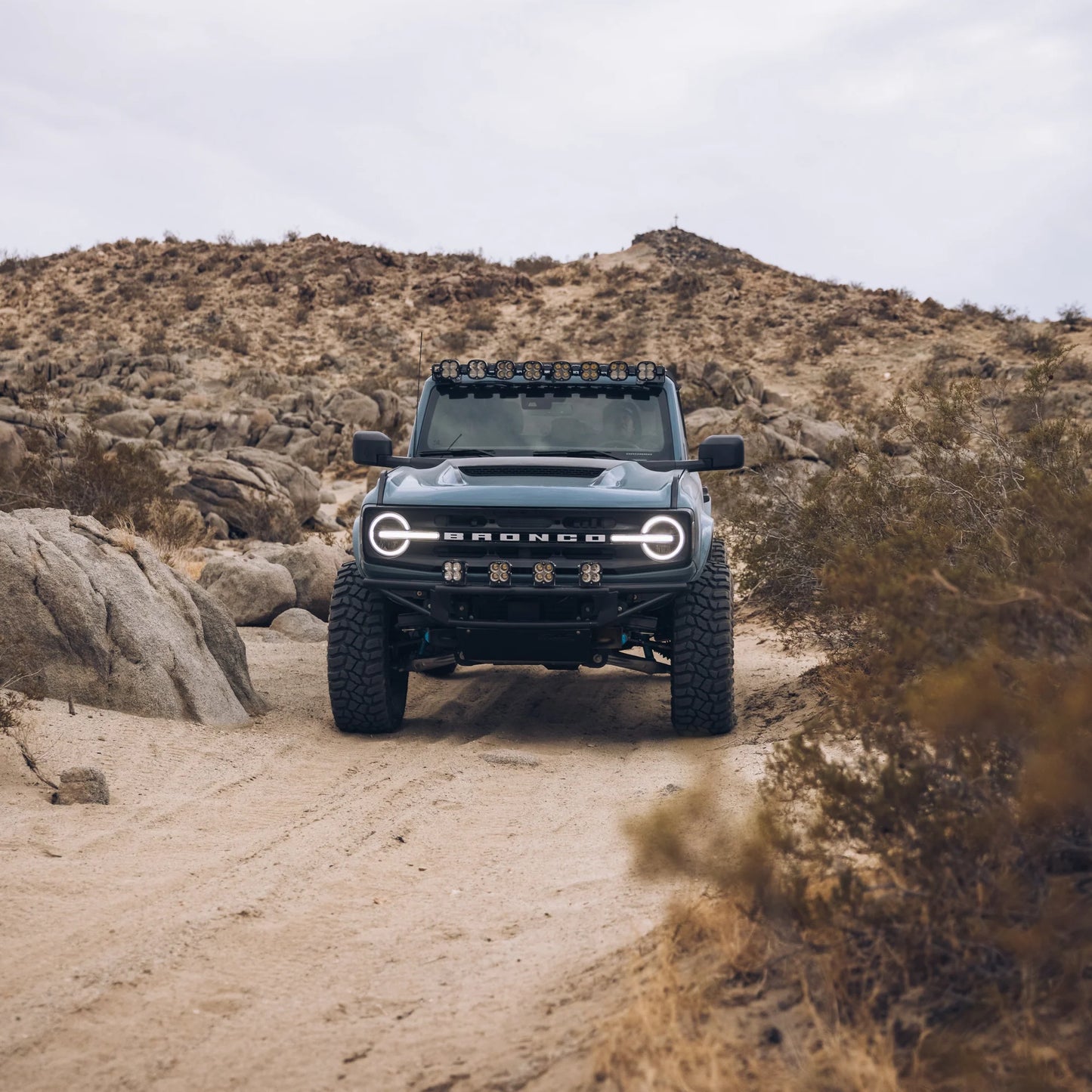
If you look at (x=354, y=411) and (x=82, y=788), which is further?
(x=354, y=411)

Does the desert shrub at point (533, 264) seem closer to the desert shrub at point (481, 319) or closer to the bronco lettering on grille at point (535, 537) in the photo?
the desert shrub at point (481, 319)

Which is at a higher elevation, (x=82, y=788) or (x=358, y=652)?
(x=358, y=652)

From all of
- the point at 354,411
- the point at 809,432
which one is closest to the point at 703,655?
the point at 809,432

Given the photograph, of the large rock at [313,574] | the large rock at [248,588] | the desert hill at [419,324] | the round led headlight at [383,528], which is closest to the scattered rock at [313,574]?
the large rock at [313,574]

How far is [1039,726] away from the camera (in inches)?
105

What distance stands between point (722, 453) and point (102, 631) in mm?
4077

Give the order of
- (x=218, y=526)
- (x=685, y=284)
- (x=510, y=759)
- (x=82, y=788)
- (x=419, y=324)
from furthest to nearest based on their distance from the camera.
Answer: (x=685, y=284) < (x=419, y=324) < (x=218, y=526) < (x=510, y=759) < (x=82, y=788)

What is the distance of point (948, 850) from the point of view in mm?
2709

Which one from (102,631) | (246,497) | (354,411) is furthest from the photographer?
(354,411)

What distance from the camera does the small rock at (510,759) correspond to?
6828 mm

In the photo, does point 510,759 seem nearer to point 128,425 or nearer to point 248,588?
point 248,588

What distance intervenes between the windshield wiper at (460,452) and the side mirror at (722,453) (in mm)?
1506

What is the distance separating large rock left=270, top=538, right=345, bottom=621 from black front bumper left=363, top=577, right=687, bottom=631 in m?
5.62

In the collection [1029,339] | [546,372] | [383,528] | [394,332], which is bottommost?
[383,528]
